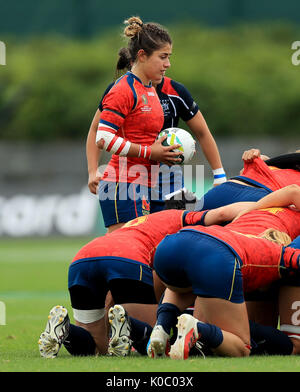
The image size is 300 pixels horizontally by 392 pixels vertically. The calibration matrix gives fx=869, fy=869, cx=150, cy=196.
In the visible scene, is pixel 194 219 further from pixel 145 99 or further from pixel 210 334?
pixel 145 99

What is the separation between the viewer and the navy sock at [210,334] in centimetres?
496

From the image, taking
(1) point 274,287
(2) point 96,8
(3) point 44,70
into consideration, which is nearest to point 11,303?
(1) point 274,287

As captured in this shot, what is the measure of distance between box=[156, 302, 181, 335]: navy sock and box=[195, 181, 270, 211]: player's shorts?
1.12m

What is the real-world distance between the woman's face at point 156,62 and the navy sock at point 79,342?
2.45 metres

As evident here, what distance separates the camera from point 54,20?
24.4 metres

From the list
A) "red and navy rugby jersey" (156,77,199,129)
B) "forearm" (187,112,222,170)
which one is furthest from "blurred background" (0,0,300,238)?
"red and navy rugby jersey" (156,77,199,129)

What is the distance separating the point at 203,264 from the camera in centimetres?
509

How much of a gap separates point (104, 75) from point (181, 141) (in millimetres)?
18875

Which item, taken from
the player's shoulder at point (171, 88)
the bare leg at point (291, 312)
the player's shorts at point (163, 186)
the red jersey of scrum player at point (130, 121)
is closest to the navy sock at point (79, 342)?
the bare leg at point (291, 312)

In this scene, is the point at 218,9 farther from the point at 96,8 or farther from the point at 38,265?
the point at 38,265

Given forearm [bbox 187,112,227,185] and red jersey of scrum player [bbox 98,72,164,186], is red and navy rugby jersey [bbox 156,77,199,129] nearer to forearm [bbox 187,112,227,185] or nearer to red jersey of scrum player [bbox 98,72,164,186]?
forearm [bbox 187,112,227,185]

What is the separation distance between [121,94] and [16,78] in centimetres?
1968

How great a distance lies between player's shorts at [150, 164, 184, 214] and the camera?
24.0 ft

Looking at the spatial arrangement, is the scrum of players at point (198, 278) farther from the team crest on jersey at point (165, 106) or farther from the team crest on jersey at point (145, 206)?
the team crest on jersey at point (165, 106)
